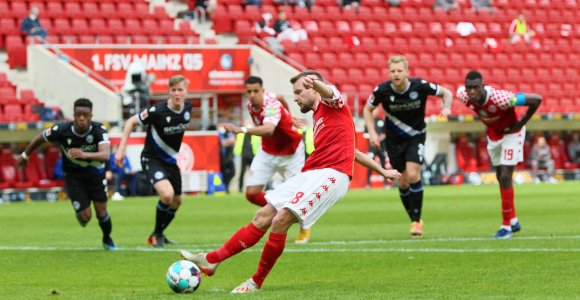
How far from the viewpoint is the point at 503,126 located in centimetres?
1509

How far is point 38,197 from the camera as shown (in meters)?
29.5

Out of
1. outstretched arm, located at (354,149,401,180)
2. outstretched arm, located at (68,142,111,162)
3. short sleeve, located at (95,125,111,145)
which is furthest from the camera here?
short sleeve, located at (95,125,111,145)

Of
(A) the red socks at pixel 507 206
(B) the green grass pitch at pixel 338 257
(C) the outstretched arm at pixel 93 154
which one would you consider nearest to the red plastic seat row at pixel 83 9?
(B) the green grass pitch at pixel 338 257

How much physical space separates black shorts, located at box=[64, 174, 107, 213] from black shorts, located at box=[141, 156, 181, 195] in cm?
66

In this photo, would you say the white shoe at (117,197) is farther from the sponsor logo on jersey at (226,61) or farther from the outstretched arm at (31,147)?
the outstretched arm at (31,147)

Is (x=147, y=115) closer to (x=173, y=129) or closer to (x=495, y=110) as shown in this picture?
(x=173, y=129)

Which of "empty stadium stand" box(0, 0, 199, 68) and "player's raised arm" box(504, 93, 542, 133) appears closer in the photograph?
"player's raised arm" box(504, 93, 542, 133)

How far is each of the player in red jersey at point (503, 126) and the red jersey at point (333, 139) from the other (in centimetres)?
526

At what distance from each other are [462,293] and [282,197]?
1.66 m

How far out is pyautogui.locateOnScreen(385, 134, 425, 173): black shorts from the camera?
15.5 m

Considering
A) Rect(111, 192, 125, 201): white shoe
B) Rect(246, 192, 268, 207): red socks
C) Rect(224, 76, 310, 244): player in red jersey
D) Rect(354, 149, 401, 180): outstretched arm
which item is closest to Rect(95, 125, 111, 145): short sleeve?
Rect(224, 76, 310, 244): player in red jersey

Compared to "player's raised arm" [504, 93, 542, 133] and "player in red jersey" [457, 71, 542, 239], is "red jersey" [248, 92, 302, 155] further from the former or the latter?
"player's raised arm" [504, 93, 542, 133]

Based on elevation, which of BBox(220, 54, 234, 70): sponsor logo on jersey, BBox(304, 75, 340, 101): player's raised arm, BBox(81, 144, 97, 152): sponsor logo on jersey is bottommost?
BBox(220, 54, 234, 70): sponsor logo on jersey

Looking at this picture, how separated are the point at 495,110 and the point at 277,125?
2.93 m
